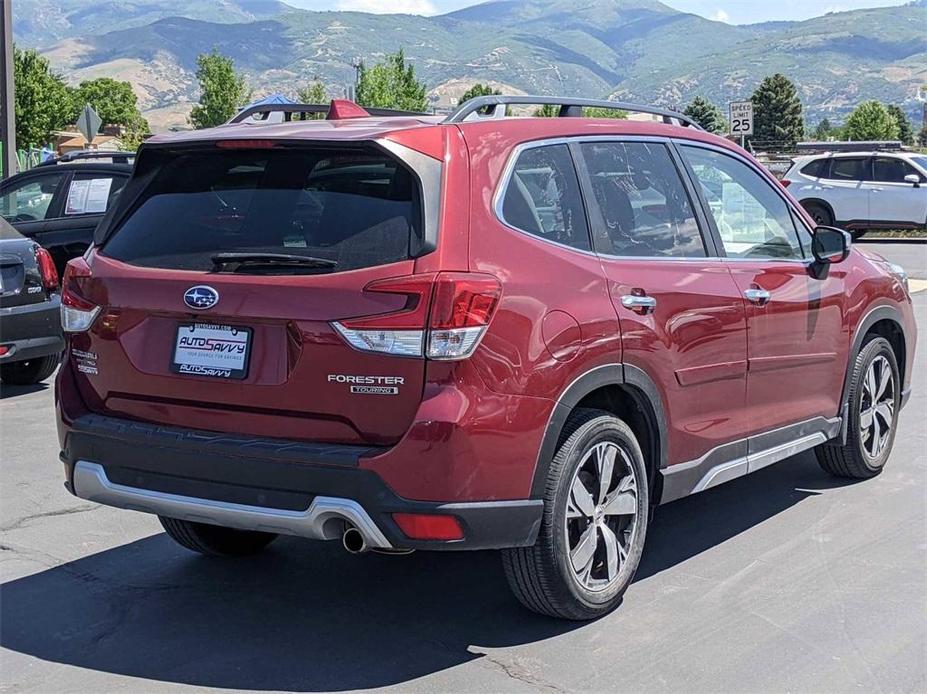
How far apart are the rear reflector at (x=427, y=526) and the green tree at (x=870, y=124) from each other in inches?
3748

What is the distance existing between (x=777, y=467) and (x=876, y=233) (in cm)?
2231

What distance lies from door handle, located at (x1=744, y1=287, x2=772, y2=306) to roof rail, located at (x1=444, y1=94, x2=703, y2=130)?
2.81ft

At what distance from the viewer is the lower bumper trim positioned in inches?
149

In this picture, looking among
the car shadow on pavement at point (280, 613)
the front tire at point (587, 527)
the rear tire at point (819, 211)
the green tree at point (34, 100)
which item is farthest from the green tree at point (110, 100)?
the front tire at point (587, 527)

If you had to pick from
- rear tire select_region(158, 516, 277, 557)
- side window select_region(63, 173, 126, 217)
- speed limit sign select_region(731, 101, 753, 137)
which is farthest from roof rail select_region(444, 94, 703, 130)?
speed limit sign select_region(731, 101, 753, 137)

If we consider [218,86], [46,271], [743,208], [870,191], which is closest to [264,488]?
[743,208]

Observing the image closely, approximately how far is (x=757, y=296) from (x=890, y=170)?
21347 mm

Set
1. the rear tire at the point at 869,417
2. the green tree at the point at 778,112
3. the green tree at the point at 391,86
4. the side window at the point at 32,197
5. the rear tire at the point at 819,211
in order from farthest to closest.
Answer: the green tree at the point at 778,112 → the green tree at the point at 391,86 → the rear tire at the point at 819,211 → the side window at the point at 32,197 → the rear tire at the point at 869,417

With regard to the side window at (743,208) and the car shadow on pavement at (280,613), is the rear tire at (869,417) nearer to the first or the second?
the side window at (743,208)

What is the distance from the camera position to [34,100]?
69688mm

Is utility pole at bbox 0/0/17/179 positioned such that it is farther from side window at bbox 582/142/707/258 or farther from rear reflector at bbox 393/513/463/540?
rear reflector at bbox 393/513/463/540

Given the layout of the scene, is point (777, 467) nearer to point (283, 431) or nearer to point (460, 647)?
point (460, 647)

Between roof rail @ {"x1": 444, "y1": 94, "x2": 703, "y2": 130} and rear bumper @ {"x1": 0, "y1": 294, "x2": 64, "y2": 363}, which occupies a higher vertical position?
roof rail @ {"x1": 444, "y1": 94, "x2": 703, "y2": 130}

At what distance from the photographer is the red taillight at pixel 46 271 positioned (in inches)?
360
